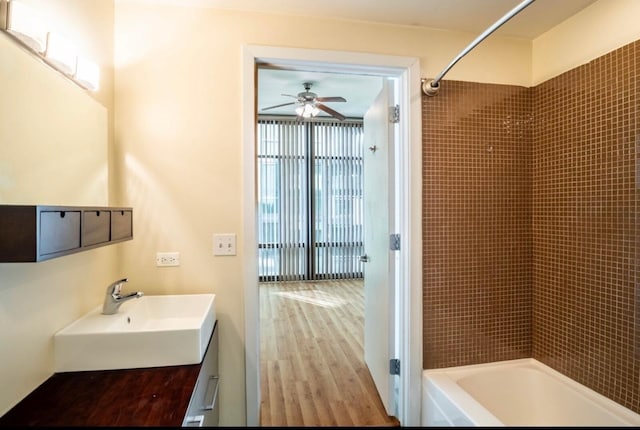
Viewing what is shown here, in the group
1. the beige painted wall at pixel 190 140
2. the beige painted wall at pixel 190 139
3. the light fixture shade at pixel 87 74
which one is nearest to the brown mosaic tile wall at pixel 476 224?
the beige painted wall at pixel 190 139

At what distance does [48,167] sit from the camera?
1.13 m

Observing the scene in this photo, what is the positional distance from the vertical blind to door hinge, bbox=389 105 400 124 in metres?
3.52

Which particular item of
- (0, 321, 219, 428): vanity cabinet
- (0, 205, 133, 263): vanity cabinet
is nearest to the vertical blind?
(0, 321, 219, 428): vanity cabinet

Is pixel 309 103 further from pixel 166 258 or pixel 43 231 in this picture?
pixel 43 231

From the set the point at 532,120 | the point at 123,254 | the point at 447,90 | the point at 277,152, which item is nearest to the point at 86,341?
the point at 123,254

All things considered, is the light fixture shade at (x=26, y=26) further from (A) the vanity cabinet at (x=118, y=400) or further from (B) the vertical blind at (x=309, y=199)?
(B) the vertical blind at (x=309, y=199)

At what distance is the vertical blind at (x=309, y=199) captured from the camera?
17.4 feet

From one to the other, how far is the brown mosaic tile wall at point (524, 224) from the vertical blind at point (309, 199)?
3670mm

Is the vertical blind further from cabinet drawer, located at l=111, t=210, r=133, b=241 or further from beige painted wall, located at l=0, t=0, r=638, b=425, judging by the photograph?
cabinet drawer, located at l=111, t=210, r=133, b=241

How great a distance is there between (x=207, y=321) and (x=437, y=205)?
1.44 metres

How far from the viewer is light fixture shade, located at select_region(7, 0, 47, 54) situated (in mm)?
940

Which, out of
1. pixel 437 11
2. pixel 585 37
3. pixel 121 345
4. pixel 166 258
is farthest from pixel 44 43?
pixel 585 37

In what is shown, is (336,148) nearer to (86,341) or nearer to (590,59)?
(590,59)

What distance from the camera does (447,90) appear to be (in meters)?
1.85
